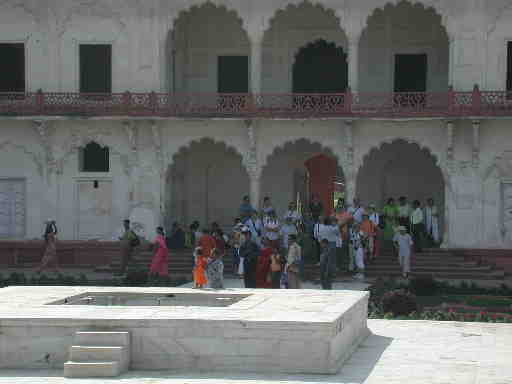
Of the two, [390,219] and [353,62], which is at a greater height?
[353,62]

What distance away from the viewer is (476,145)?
29781 mm

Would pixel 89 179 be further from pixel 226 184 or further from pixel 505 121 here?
pixel 505 121

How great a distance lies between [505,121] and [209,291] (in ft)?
47.2

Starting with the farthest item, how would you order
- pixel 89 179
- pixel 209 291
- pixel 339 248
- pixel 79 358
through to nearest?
pixel 89 179, pixel 339 248, pixel 209 291, pixel 79 358

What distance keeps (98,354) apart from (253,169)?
17043 mm

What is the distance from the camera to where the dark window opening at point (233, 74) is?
3241 cm

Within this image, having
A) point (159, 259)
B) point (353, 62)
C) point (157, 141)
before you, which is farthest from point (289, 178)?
point (159, 259)

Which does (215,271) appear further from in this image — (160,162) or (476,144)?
(476,144)

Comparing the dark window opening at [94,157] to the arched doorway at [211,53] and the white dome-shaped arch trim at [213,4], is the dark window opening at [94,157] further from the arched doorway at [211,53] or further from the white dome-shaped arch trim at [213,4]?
the white dome-shaped arch trim at [213,4]

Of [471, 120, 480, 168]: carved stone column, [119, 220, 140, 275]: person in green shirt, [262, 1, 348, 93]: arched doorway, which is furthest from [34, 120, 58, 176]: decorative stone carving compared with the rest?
[471, 120, 480, 168]: carved stone column

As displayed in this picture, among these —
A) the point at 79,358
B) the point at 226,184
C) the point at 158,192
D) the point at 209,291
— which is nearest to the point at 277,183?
the point at 226,184

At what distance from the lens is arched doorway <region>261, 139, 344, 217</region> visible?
33.2 m

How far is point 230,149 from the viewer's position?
108ft

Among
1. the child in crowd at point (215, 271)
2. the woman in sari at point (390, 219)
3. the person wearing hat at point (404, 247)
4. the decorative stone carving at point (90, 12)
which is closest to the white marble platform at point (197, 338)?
the child in crowd at point (215, 271)
